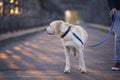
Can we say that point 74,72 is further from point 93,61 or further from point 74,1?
point 74,1

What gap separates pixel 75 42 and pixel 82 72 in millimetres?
685

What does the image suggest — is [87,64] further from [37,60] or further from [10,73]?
[10,73]

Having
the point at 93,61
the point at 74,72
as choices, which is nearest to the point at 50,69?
the point at 74,72

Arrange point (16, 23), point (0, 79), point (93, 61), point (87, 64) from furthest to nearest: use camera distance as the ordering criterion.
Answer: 1. point (16, 23)
2. point (93, 61)
3. point (87, 64)
4. point (0, 79)

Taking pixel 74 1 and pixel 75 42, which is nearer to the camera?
pixel 75 42

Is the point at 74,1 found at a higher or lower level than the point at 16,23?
higher

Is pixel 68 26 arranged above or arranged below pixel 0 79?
above

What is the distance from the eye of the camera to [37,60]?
412 inches

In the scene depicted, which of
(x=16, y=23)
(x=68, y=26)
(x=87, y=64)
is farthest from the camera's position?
(x=16, y=23)

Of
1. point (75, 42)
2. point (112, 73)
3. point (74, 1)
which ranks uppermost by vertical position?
point (74, 1)

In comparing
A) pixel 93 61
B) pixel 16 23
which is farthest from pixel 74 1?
pixel 93 61

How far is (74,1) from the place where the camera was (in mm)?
142750

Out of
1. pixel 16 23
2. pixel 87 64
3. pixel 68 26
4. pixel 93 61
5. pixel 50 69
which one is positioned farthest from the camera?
pixel 16 23

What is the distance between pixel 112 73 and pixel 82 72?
23.4 inches
